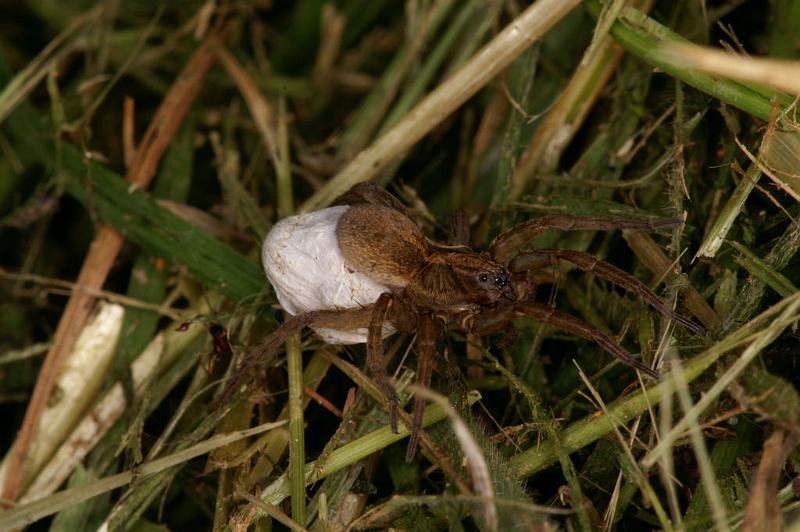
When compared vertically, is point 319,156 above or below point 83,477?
above

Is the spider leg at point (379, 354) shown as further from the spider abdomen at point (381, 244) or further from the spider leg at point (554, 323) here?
the spider leg at point (554, 323)

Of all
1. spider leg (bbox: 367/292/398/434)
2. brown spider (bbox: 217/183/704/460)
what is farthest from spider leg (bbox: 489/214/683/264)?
spider leg (bbox: 367/292/398/434)

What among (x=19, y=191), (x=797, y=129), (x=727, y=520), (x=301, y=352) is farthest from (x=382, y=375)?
(x=19, y=191)

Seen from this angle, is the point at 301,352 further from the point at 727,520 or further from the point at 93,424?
the point at 727,520

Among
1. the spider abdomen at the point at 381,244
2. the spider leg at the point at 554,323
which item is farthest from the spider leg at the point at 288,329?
the spider leg at the point at 554,323

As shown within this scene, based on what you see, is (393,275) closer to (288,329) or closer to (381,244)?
(381,244)

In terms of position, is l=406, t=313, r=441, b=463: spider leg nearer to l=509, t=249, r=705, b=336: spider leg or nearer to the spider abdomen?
the spider abdomen
